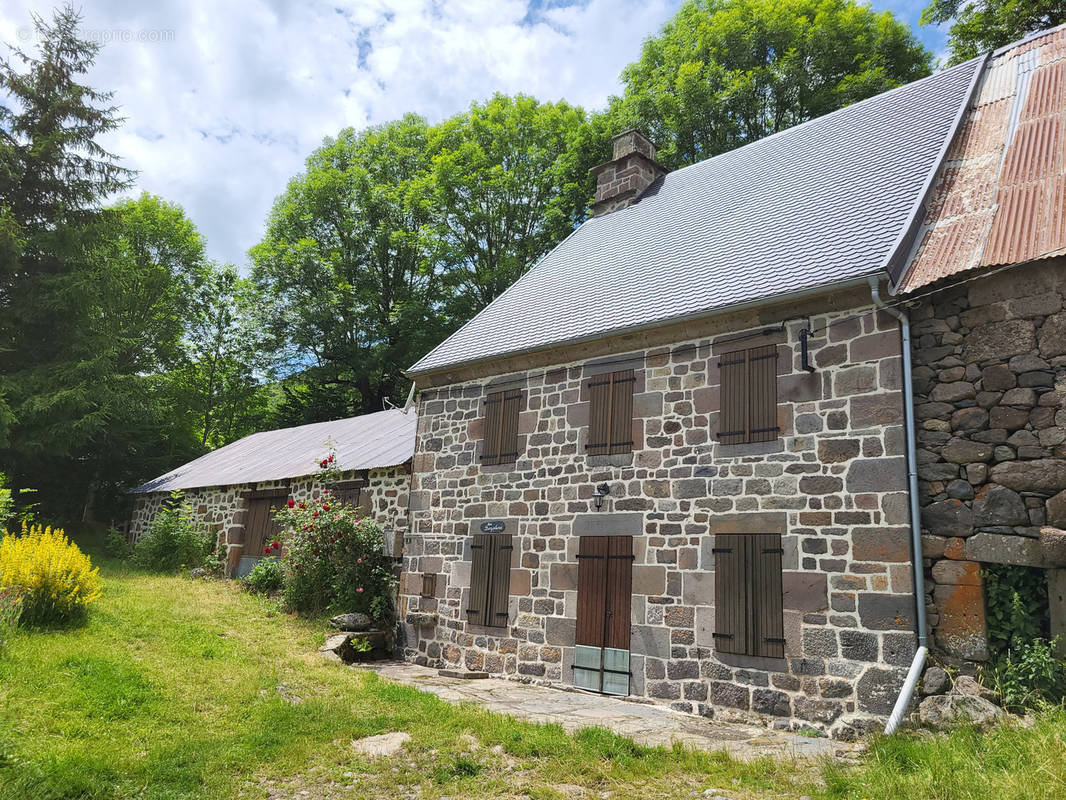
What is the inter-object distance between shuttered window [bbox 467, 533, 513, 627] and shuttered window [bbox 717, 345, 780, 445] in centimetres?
356

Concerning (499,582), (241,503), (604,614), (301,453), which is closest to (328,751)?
(604,614)

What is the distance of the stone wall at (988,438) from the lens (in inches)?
233

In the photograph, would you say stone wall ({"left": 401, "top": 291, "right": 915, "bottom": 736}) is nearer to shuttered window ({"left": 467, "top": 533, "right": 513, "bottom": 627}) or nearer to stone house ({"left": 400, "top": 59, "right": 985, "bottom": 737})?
stone house ({"left": 400, "top": 59, "right": 985, "bottom": 737})

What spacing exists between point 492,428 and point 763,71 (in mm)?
15573

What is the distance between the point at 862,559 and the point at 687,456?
216cm

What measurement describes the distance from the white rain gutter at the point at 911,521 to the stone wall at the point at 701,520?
0.23 feet

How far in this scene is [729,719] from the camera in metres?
7.03

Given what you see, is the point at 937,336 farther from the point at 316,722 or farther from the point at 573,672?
the point at 316,722

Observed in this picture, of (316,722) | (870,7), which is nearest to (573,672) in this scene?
(316,722)

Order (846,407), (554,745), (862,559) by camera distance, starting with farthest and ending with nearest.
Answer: (846,407) < (862,559) < (554,745)

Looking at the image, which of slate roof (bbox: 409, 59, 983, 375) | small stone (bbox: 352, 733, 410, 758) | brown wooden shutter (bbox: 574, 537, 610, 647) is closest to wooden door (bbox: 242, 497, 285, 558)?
slate roof (bbox: 409, 59, 983, 375)

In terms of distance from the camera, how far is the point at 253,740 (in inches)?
211

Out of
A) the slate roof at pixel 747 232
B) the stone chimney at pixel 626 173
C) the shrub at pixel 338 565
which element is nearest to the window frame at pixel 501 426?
the slate roof at pixel 747 232

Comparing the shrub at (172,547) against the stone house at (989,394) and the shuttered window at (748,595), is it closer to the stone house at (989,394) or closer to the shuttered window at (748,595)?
the shuttered window at (748,595)
